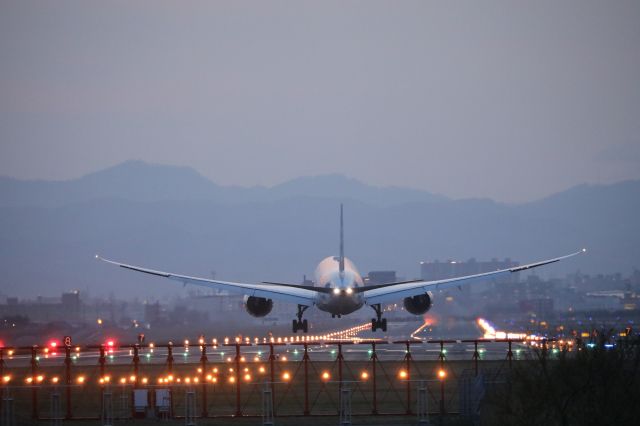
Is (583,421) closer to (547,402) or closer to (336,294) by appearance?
(547,402)

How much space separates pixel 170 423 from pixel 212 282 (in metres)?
27.7

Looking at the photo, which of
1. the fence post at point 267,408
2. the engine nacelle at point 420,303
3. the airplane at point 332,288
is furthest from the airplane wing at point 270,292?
the fence post at point 267,408

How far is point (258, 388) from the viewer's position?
191 feet

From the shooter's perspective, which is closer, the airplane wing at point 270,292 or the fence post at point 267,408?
the fence post at point 267,408

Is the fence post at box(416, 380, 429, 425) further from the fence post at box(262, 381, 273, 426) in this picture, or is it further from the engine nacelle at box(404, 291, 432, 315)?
the engine nacelle at box(404, 291, 432, 315)

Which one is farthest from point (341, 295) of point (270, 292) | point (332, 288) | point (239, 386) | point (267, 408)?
point (267, 408)

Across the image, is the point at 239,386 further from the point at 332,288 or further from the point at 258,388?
the point at 332,288

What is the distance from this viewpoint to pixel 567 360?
38406 mm

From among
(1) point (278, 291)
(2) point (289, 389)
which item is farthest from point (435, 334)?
(2) point (289, 389)

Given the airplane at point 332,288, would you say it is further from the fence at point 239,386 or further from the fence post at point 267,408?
the fence post at point 267,408

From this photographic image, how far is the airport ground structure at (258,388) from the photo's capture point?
48562 millimetres

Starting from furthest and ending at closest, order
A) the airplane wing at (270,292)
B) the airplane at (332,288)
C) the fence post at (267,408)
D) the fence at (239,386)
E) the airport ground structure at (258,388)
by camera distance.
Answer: the airplane wing at (270,292), the airplane at (332,288), the fence at (239,386), the airport ground structure at (258,388), the fence post at (267,408)

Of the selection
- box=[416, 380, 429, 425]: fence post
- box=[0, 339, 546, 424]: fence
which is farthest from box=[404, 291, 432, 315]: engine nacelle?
box=[416, 380, 429, 425]: fence post

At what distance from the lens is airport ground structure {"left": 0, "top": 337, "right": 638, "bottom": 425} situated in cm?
4856
